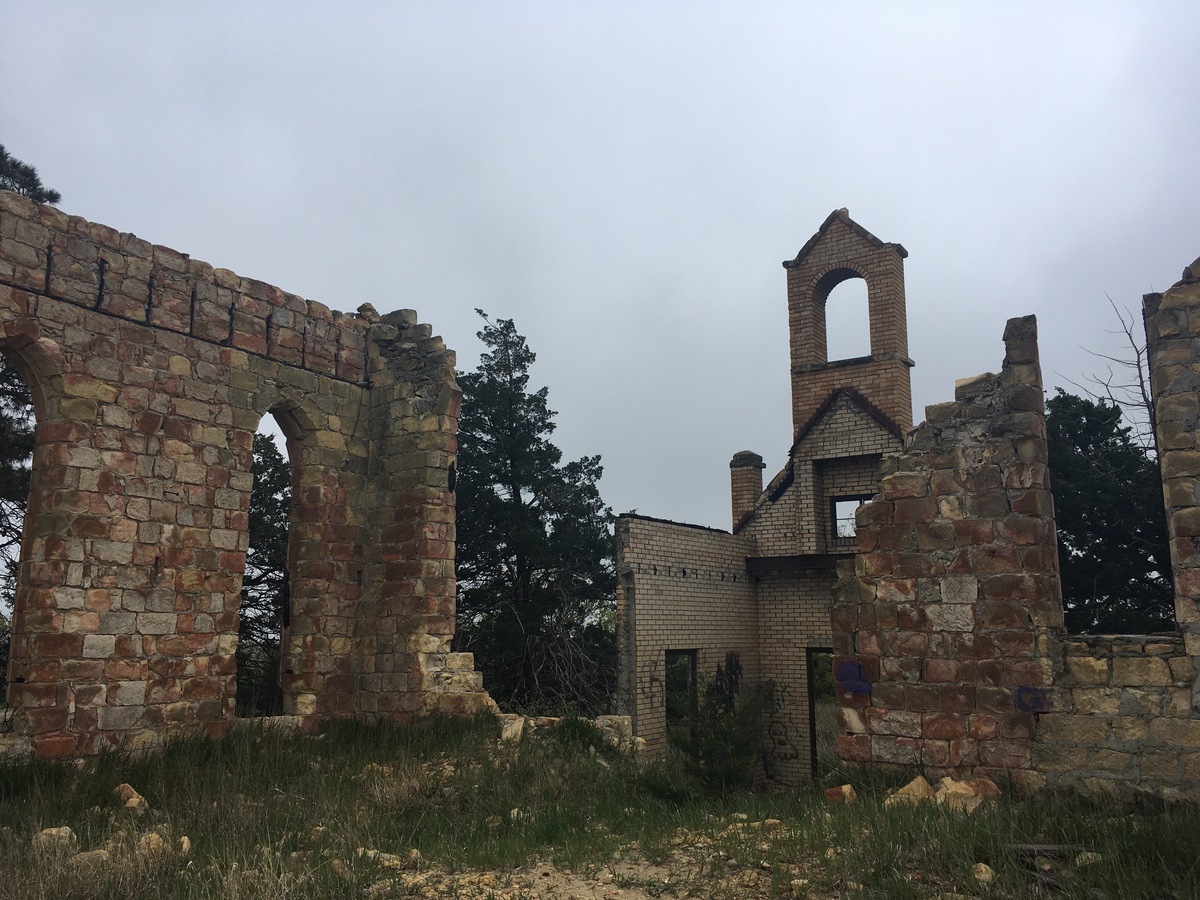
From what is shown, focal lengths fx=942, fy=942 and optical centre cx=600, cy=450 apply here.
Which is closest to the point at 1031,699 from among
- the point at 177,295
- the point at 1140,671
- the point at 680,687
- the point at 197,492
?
the point at 1140,671

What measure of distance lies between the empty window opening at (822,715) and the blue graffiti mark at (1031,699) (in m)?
1.49

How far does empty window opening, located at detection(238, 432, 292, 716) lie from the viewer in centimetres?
1473

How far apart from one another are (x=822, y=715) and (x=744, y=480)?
276 inches

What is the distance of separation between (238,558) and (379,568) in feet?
5.81

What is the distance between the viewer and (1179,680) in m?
6.60

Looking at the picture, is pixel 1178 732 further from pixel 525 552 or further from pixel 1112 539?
pixel 525 552

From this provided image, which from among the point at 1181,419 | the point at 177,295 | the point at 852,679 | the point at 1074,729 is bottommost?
the point at 1074,729

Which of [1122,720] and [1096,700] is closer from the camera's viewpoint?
→ [1122,720]

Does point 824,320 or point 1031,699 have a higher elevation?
point 824,320

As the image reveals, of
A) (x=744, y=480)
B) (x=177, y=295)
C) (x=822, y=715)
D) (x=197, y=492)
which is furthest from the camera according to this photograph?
(x=822, y=715)

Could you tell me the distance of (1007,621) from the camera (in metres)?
7.27

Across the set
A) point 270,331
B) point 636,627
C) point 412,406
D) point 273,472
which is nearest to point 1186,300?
point 412,406

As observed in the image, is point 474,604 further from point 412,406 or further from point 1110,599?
point 1110,599

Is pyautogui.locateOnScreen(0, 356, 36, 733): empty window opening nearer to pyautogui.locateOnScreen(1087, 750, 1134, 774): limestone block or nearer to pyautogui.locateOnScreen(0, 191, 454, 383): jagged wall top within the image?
pyautogui.locateOnScreen(0, 191, 454, 383): jagged wall top
